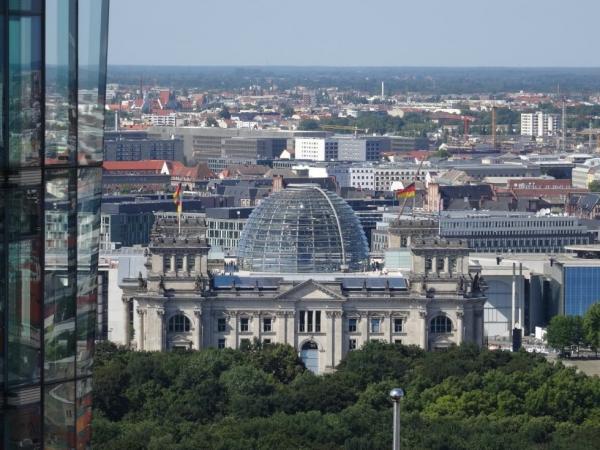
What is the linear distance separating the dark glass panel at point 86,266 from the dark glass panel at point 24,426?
20.0 inches

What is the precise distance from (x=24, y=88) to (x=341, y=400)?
49.0 meters

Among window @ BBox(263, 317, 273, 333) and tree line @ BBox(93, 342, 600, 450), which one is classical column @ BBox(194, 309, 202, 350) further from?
tree line @ BBox(93, 342, 600, 450)

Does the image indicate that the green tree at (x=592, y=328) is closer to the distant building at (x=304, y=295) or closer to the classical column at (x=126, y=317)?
the distant building at (x=304, y=295)

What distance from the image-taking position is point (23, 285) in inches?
416

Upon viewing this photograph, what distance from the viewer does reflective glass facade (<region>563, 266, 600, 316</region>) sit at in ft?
294

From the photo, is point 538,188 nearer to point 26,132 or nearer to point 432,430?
point 432,430

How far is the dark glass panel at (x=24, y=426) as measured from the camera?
34.2 ft

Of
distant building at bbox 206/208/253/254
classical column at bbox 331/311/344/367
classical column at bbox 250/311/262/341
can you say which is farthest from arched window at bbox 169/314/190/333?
distant building at bbox 206/208/253/254

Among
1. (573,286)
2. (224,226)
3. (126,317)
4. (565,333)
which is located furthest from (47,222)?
(224,226)

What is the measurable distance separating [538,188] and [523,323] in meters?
75.3

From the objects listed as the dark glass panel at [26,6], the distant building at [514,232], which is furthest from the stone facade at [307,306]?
the dark glass panel at [26,6]

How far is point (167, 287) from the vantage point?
74812 millimetres

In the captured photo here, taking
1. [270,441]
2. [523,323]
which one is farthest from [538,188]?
[270,441]

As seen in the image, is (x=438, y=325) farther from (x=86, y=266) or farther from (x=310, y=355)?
(x=86, y=266)
